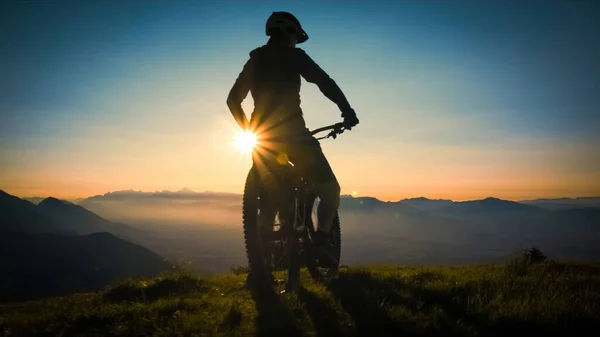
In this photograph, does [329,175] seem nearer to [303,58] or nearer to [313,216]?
[313,216]

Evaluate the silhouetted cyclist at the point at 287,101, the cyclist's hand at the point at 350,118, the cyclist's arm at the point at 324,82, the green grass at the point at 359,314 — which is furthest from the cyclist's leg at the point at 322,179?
the green grass at the point at 359,314

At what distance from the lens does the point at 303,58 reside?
19.4 feet

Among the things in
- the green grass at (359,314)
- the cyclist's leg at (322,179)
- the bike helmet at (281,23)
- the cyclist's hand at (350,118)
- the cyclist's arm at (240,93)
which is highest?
the bike helmet at (281,23)

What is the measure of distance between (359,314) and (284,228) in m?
2.07

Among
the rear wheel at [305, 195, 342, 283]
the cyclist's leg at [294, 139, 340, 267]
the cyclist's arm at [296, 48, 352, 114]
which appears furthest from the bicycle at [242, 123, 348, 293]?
the cyclist's arm at [296, 48, 352, 114]

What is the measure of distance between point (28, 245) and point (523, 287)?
24646cm

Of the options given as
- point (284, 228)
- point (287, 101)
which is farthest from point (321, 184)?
point (287, 101)

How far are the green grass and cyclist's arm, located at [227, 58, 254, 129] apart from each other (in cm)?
287

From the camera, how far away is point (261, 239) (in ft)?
19.0

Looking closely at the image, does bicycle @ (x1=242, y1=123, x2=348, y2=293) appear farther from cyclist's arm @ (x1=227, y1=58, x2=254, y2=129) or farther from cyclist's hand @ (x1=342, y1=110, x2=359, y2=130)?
cyclist's arm @ (x1=227, y1=58, x2=254, y2=129)

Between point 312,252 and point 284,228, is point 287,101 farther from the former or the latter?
point 312,252

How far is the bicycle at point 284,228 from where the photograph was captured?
5.73 meters

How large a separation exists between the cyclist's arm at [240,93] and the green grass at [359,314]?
2872 mm

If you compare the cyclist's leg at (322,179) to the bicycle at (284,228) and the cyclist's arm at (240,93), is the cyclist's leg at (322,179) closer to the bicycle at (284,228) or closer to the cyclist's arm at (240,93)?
the bicycle at (284,228)
